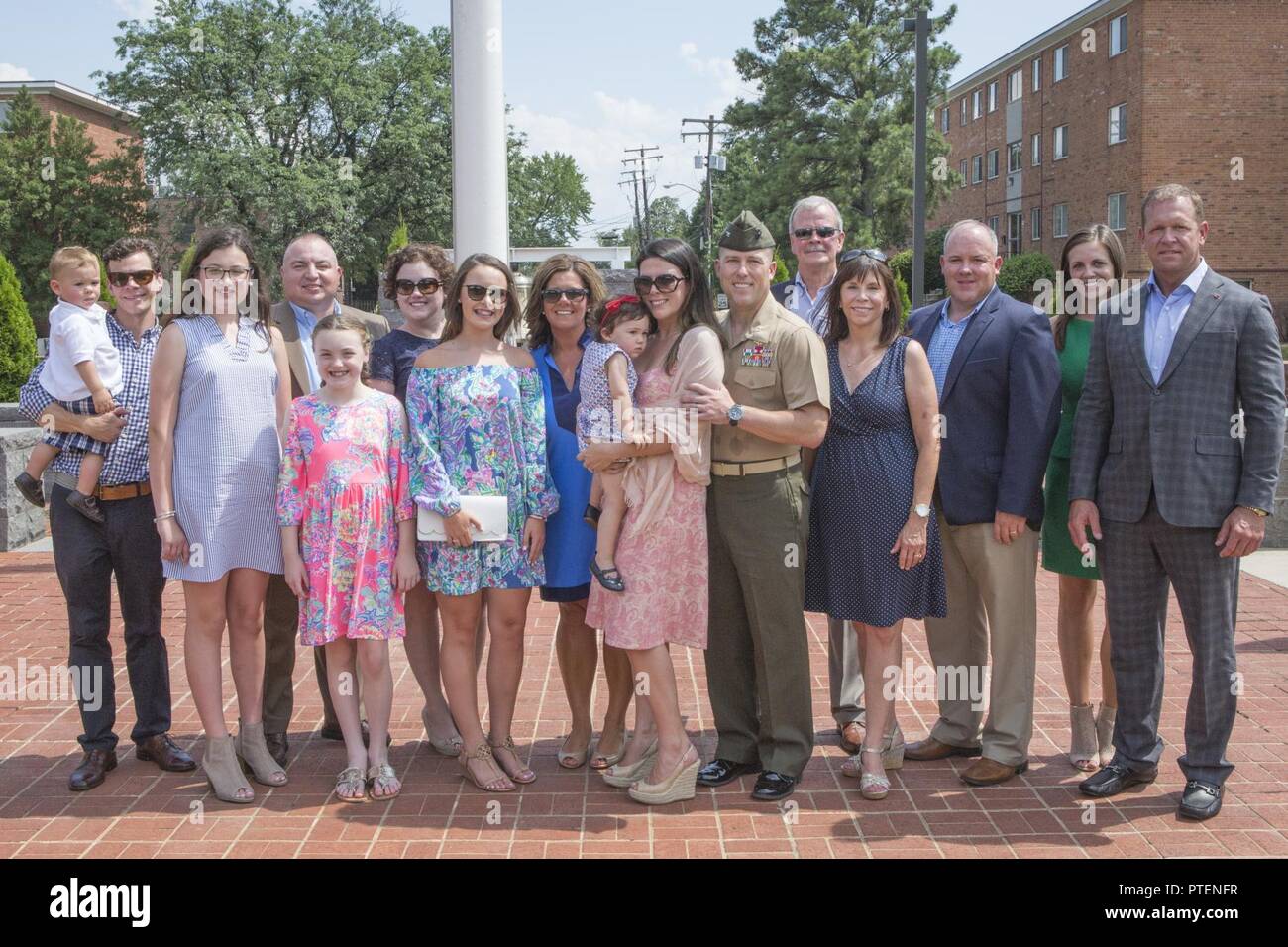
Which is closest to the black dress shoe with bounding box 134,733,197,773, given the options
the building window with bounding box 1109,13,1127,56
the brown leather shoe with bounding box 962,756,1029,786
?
the brown leather shoe with bounding box 962,756,1029,786

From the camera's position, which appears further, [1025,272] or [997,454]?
[1025,272]

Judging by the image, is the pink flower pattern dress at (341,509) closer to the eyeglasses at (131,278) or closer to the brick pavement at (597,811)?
the brick pavement at (597,811)

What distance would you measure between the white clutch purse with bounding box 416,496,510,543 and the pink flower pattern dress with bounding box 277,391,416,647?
0.34ft

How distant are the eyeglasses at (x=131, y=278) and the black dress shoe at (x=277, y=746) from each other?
2.00 metres

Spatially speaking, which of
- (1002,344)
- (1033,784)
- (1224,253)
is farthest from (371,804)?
(1224,253)

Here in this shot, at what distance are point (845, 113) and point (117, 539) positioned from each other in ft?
130

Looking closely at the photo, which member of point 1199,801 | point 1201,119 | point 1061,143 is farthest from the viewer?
point 1061,143

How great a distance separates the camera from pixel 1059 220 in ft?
145

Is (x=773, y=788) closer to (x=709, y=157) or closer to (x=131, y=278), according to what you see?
(x=131, y=278)

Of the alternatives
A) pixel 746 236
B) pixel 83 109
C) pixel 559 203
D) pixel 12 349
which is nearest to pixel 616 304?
pixel 746 236

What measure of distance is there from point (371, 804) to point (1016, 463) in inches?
113

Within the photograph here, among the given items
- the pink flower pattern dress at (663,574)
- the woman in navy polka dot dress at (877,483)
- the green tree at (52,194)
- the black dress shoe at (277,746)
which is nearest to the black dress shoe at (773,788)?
the woman in navy polka dot dress at (877,483)
